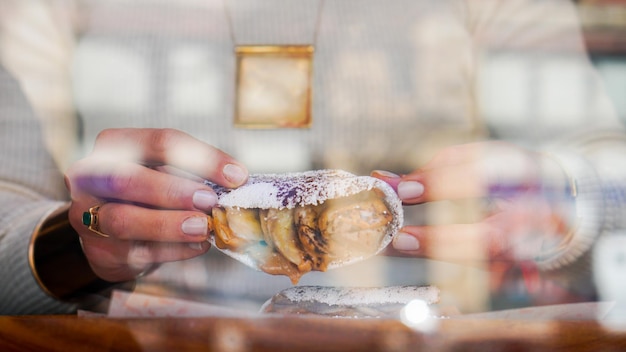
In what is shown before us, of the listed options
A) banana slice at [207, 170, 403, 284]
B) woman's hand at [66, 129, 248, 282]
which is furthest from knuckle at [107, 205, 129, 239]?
banana slice at [207, 170, 403, 284]

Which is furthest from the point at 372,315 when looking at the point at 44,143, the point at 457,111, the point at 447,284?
the point at 44,143

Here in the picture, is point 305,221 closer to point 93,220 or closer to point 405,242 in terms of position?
point 405,242

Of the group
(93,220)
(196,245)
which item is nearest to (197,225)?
(196,245)

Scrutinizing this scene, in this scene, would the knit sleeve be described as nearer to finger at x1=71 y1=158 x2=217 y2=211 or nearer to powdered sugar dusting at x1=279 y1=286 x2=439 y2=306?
finger at x1=71 y1=158 x2=217 y2=211

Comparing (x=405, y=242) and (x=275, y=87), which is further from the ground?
(x=275, y=87)

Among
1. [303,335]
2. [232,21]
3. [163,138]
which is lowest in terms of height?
[303,335]

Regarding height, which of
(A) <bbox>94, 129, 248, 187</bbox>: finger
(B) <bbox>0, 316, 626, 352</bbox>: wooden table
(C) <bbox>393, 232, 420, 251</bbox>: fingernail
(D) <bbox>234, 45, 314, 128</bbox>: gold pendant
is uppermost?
(D) <bbox>234, 45, 314, 128</bbox>: gold pendant

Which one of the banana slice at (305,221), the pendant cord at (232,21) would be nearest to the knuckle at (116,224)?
the banana slice at (305,221)
